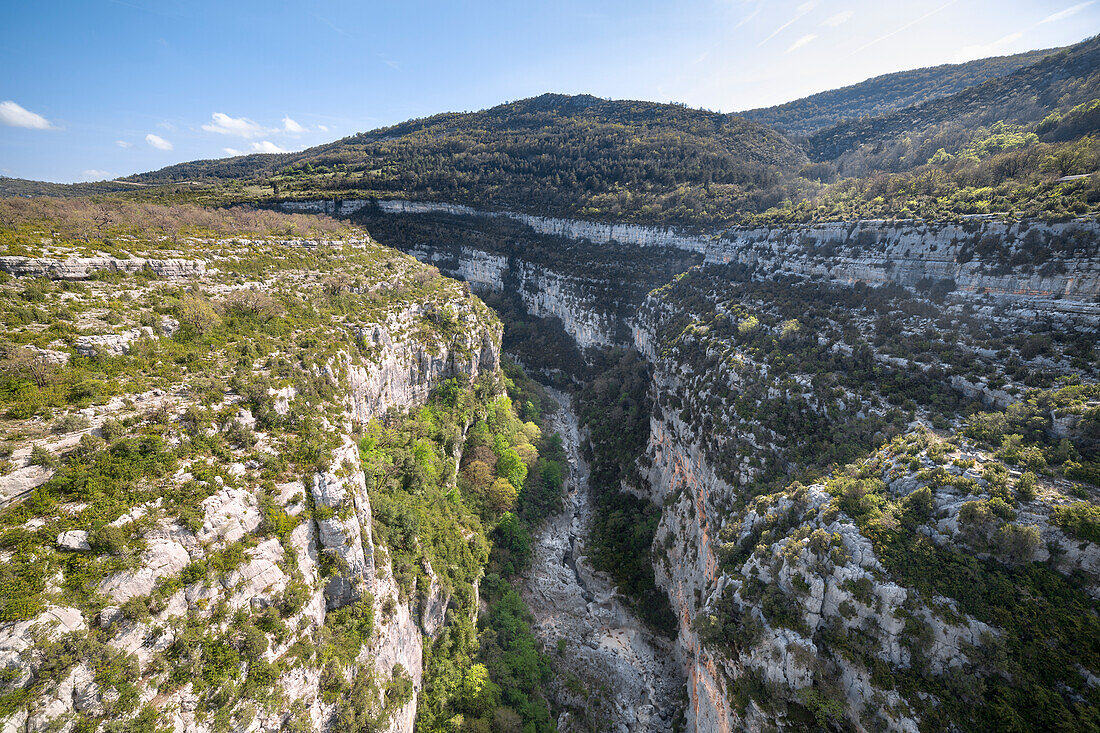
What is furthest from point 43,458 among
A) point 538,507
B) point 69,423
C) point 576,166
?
point 576,166

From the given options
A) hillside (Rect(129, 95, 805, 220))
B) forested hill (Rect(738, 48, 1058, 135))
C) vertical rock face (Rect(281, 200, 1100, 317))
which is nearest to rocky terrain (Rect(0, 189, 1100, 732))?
vertical rock face (Rect(281, 200, 1100, 317))

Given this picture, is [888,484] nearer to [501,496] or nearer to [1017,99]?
[501,496]

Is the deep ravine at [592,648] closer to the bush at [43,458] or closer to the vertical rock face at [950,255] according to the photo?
the bush at [43,458]

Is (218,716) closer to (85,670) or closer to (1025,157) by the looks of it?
(85,670)

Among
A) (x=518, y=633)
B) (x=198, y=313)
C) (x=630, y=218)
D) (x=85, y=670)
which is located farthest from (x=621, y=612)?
(x=630, y=218)

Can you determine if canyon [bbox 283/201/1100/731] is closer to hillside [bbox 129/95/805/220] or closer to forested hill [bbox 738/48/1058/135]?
hillside [bbox 129/95/805/220]
